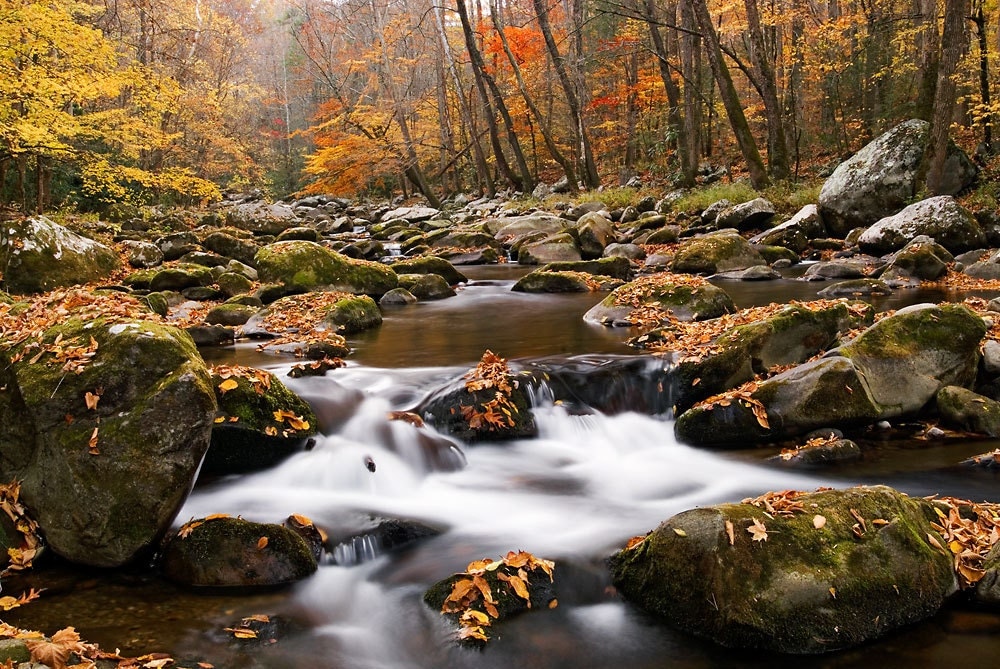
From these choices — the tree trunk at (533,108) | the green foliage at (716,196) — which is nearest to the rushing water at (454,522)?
the green foliage at (716,196)

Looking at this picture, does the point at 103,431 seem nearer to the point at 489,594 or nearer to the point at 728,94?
the point at 489,594

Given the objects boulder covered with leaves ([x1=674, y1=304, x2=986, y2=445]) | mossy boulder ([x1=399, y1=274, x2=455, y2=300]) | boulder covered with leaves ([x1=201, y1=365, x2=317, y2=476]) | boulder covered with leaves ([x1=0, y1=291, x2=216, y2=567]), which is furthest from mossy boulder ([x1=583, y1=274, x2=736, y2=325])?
boulder covered with leaves ([x1=0, y1=291, x2=216, y2=567])

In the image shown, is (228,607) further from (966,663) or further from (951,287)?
(951,287)

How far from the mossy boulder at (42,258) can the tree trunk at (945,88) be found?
16.3m

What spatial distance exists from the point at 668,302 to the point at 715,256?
4.78 metres

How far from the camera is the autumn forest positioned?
1315cm

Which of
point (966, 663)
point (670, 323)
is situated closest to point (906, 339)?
point (670, 323)

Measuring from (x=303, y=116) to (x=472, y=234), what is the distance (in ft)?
131

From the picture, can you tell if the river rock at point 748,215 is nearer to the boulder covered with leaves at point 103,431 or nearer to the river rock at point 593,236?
the river rock at point 593,236

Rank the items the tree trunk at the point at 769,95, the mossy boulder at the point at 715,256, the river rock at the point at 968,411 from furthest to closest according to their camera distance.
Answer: the tree trunk at the point at 769,95 → the mossy boulder at the point at 715,256 → the river rock at the point at 968,411

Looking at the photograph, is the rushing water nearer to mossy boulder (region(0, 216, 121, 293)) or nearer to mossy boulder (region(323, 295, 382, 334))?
mossy boulder (region(323, 295, 382, 334))

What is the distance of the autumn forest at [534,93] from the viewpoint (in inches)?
518

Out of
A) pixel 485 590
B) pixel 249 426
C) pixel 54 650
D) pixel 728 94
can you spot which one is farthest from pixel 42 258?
pixel 728 94

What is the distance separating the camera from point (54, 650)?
8.65 ft
